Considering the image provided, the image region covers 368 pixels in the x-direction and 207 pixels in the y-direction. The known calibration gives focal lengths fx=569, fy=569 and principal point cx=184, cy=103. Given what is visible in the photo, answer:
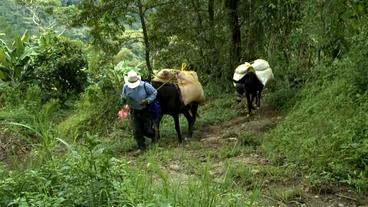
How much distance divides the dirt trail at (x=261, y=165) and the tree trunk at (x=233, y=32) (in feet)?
11.3

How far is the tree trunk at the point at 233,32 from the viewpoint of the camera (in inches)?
600

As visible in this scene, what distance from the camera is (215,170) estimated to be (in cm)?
741

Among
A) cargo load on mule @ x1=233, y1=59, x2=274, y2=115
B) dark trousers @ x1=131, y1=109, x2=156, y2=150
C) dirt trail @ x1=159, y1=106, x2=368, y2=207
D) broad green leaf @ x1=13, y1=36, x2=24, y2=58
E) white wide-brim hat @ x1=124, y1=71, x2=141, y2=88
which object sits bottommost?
dirt trail @ x1=159, y1=106, x2=368, y2=207

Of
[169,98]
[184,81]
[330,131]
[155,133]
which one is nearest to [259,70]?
[184,81]

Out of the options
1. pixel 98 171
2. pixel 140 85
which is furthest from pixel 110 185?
pixel 140 85

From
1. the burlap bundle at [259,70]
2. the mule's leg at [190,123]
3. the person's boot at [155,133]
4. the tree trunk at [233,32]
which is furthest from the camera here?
the tree trunk at [233,32]

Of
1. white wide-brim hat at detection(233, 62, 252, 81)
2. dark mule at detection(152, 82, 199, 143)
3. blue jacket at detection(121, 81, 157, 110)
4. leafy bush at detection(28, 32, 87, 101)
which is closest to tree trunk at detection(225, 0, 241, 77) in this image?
white wide-brim hat at detection(233, 62, 252, 81)

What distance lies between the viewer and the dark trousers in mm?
9789

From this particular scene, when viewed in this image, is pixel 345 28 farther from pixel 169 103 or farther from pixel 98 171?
pixel 98 171

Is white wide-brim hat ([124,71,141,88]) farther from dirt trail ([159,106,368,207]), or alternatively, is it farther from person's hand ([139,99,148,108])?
dirt trail ([159,106,368,207])

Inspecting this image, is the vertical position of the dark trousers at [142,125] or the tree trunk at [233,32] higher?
the tree trunk at [233,32]

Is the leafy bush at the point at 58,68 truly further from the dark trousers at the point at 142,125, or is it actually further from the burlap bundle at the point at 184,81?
the dark trousers at the point at 142,125

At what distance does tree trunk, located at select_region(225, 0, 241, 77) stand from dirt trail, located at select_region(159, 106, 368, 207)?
136 inches

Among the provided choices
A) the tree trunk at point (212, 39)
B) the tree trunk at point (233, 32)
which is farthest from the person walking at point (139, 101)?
the tree trunk at point (212, 39)
